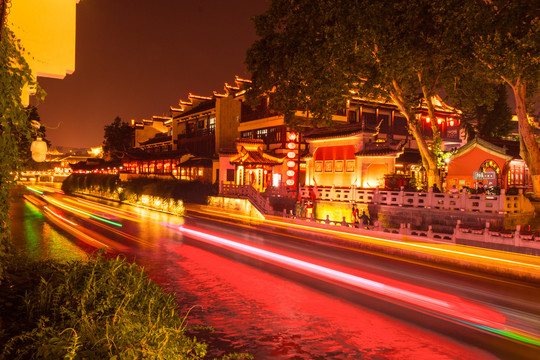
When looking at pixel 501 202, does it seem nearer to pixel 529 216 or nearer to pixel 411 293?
pixel 529 216

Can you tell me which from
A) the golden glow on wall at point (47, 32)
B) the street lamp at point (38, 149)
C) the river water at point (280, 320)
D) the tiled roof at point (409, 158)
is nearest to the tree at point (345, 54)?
the tiled roof at point (409, 158)

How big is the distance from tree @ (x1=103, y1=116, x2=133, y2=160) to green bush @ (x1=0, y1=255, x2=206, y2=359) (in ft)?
228

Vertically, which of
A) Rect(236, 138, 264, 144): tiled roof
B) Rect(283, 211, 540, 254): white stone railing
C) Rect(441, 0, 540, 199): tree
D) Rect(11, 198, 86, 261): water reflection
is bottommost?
Rect(11, 198, 86, 261): water reflection

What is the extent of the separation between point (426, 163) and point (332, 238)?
8.09 meters

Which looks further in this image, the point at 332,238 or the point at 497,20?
the point at 332,238

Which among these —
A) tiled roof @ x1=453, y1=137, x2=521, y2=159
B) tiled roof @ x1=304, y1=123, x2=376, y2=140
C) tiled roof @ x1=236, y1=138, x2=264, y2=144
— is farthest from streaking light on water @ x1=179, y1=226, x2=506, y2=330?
tiled roof @ x1=236, y1=138, x2=264, y2=144

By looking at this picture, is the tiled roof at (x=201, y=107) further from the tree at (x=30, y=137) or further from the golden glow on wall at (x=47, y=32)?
the golden glow on wall at (x=47, y=32)

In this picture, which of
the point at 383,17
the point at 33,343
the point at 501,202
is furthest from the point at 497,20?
the point at 33,343

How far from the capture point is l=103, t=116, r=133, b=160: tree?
2835 inches

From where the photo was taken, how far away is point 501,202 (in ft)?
61.4

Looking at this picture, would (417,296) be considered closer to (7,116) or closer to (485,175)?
(7,116)

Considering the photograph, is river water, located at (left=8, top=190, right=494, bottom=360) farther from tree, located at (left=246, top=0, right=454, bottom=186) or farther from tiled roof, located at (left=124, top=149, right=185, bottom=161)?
tiled roof, located at (left=124, top=149, right=185, bottom=161)

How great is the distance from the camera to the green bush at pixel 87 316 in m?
4.09

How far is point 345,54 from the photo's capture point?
20328 mm
